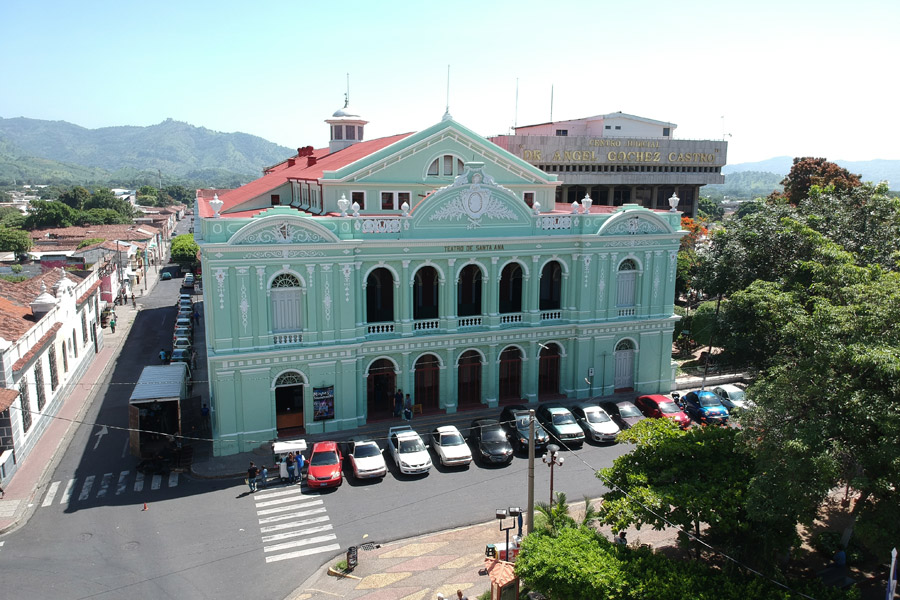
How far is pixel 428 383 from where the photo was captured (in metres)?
34.7

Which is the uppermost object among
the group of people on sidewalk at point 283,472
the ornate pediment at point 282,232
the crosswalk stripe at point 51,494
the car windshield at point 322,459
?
the ornate pediment at point 282,232

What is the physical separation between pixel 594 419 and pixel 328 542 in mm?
14778

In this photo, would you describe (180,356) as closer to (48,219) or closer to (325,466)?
(325,466)

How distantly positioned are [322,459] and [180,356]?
68.1 feet

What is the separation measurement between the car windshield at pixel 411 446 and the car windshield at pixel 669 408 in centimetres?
1285

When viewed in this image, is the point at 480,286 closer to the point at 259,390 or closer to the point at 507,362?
the point at 507,362

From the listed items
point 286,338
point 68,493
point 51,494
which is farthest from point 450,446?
point 51,494

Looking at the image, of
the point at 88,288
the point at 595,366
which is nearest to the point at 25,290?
the point at 88,288

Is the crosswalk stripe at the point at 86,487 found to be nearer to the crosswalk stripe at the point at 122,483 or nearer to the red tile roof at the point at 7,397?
the crosswalk stripe at the point at 122,483

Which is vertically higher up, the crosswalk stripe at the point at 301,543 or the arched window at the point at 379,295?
the arched window at the point at 379,295

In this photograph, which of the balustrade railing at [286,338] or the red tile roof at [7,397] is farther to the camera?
the balustrade railing at [286,338]

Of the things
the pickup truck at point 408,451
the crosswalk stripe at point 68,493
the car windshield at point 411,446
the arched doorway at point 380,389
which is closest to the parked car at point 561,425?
the pickup truck at point 408,451

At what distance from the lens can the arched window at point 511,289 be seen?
36.5m

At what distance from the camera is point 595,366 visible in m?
36.4
